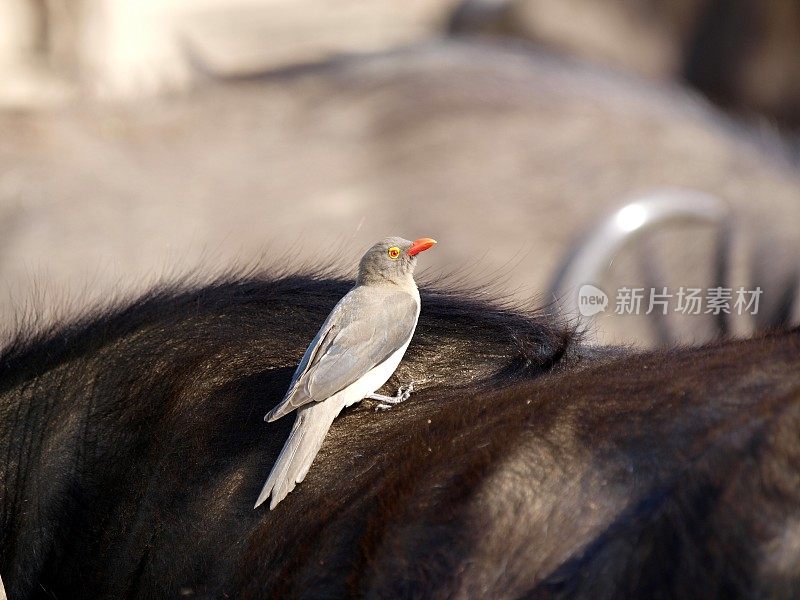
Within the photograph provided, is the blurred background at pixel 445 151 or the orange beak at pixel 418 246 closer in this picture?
the orange beak at pixel 418 246

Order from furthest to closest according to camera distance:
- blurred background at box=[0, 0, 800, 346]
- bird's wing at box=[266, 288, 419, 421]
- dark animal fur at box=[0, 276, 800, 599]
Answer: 1. blurred background at box=[0, 0, 800, 346]
2. bird's wing at box=[266, 288, 419, 421]
3. dark animal fur at box=[0, 276, 800, 599]

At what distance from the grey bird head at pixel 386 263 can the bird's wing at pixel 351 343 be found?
10 mm

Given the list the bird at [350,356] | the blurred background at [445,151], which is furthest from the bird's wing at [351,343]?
the blurred background at [445,151]

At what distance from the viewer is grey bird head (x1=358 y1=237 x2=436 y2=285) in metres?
0.64

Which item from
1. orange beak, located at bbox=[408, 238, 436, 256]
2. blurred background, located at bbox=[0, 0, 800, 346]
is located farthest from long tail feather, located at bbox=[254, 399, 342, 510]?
blurred background, located at bbox=[0, 0, 800, 346]

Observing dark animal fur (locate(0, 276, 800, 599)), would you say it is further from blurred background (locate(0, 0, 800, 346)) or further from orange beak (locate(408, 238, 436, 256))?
blurred background (locate(0, 0, 800, 346))

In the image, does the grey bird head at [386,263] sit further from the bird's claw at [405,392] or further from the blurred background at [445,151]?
the blurred background at [445,151]

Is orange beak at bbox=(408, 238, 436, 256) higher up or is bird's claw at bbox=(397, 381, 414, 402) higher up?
orange beak at bbox=(408, 238, 436, 256)

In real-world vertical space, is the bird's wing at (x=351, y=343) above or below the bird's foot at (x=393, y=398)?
above

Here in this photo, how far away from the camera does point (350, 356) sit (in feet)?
1.99

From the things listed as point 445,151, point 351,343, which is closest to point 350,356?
point 351,343

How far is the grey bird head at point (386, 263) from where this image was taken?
0.64m

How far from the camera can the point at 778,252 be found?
5.80ft

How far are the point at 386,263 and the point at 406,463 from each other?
0.12m
